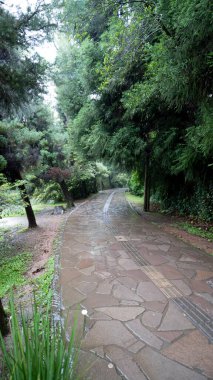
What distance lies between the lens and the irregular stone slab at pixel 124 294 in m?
3.00

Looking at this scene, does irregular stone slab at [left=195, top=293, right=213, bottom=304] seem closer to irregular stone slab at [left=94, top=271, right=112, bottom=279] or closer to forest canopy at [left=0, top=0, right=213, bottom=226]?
irregular stone slab at [left=94, top=271, right=112, bottom=279]

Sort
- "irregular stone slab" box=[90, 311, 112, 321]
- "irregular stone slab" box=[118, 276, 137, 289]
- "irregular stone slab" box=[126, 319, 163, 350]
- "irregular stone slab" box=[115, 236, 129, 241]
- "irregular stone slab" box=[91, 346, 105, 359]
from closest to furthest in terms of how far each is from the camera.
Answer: "irregular stone slab" box=[91, 346, 105, 359]
"irregular stone slab" box=[126, 319, 163, 350]
"irregular stone slab" box=[90, 311, 112, 321]
"irregular stone slab" box=[118, 276, 137, 289]
"irregular stone slab" box=[115, 236, 129, 241]

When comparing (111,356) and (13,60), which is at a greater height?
(13,60)

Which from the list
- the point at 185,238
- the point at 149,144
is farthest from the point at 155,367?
the point at 149,144

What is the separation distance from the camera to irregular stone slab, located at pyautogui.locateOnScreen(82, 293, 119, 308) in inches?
113

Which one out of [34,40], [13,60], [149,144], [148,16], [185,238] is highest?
[148,16]

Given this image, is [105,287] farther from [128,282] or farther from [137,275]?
[137,275]

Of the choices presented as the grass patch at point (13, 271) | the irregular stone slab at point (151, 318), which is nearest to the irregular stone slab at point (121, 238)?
A: the grass patch at point (13, 271)

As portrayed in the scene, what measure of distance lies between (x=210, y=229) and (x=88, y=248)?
11.9 feet

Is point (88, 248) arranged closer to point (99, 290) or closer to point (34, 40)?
point (99, 290)

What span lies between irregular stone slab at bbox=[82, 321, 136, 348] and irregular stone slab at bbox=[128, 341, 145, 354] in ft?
0.13

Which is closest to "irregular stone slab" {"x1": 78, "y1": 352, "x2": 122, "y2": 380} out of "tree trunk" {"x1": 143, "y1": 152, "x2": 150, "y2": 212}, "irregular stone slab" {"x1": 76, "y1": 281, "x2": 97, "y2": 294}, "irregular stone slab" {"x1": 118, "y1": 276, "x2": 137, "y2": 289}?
"irregular stone slab" {"x1": 76, "y1": 281, "x2": 97, "y2": 294}

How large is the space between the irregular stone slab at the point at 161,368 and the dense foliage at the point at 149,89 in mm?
3647

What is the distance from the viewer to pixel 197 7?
3137mm
